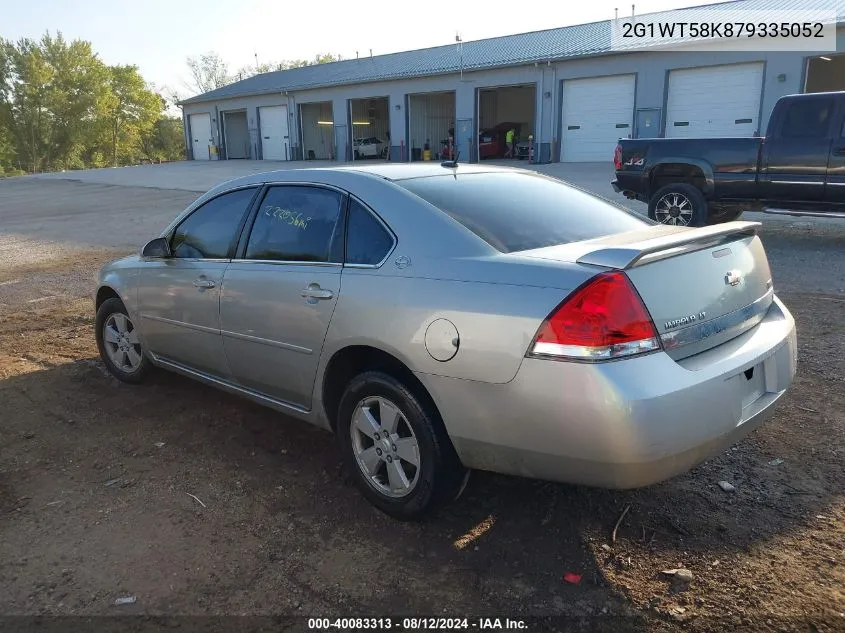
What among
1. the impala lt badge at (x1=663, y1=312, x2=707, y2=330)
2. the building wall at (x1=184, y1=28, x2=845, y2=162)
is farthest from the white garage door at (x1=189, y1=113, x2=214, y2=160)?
the impala lt badge at (x1=663, y1=312, x2=707, y2=330)

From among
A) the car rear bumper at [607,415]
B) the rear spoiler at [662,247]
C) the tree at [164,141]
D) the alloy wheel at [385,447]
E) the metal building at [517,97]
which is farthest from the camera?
the tree at [164,141]

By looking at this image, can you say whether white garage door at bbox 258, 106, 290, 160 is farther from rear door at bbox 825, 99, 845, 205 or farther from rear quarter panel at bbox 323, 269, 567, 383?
rear quarter panel at bbox 323, 269, 567, 383

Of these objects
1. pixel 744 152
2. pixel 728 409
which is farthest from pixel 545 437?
pixel 744 152

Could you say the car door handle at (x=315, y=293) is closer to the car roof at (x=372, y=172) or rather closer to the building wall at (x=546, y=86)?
the car roof at (x=372, y=172)

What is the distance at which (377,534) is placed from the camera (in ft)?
10.3

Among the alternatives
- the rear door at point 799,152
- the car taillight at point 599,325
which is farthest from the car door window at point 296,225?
the rear door at point 799,152

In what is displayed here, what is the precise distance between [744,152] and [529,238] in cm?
854

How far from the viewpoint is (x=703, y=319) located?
111 inches

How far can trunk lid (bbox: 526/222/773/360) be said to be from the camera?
2.67 meters

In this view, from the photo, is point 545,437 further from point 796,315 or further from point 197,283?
point 796,315

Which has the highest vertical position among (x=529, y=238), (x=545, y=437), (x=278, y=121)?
(x=278, y=121)

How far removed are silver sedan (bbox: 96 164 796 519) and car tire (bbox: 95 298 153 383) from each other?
2.94 feet

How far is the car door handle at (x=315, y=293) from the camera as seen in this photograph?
11.0 feet

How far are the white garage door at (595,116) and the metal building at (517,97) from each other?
0.14ft
